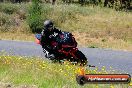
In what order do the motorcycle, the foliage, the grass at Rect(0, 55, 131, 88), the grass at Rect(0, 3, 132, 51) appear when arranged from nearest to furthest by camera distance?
the grass at Rect(0, 55, 131, 88)
the motorcycle
the grass at Rect(0, 3, 132, 51)
the foliage

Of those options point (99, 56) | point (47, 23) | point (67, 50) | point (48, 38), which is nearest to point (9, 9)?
point (99, 56)

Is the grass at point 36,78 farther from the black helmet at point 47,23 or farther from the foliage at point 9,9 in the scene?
the foliage at point 9,9

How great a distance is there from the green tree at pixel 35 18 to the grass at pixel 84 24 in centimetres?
46

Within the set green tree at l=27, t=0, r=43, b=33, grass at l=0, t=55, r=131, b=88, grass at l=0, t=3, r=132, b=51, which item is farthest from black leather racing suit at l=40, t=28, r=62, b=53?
green tree at l=27, t=0, r=43, b=33

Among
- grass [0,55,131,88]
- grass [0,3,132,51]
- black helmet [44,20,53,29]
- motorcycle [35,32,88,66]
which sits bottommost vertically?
grass [0,3,132,51]

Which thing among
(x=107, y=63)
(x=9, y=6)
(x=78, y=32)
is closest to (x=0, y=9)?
(x=9, y=6)

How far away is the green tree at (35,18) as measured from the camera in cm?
2609

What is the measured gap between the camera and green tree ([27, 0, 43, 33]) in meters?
26.1

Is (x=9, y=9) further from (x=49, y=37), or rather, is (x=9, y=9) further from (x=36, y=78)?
(x=36, y=78)

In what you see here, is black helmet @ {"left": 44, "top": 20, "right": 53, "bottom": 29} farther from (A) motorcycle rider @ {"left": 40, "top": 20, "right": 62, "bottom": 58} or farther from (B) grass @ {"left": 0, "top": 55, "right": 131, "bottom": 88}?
(B) grass @ {"left": 0, "top": 55, "right": 131, "bottom": 88}

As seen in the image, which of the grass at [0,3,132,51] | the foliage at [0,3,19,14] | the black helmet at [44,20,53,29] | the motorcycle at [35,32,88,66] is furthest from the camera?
the foliage at [0,3,19,14]

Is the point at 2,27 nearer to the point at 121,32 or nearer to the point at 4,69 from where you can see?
the point at 121,32

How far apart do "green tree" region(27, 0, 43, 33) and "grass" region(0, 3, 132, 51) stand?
46 cm

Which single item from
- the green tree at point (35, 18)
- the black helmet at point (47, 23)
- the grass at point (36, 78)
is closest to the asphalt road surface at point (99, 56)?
the black helmet at point (47, 23)
